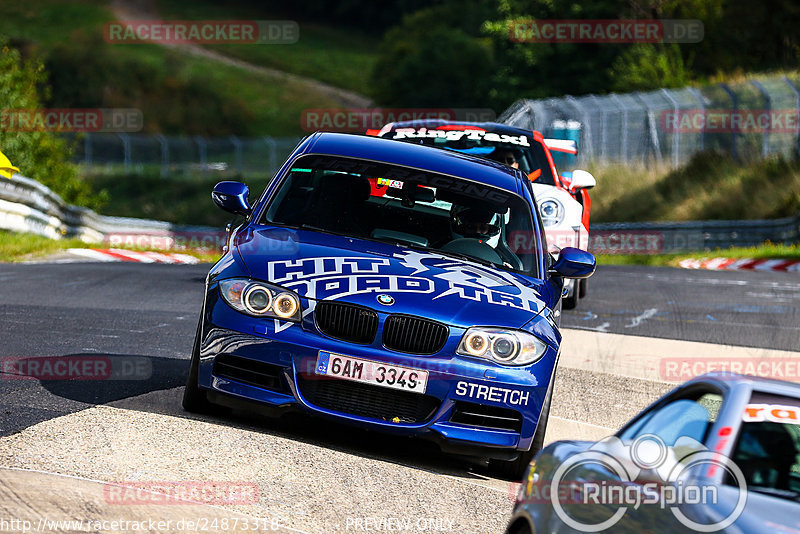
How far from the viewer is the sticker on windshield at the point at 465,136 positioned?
1270 cm

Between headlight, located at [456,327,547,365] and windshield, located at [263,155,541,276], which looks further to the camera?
windshield, located at [263,155,541,276]

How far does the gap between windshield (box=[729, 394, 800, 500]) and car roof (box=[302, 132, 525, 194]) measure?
13.9ft

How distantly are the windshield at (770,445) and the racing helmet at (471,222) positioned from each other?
13.2 ft

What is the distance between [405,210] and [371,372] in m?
1.78

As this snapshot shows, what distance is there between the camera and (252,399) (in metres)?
6.52

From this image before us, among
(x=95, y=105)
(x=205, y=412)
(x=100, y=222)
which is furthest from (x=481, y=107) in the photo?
(x=205, y=412)

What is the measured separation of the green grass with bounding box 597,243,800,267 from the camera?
2181 cm

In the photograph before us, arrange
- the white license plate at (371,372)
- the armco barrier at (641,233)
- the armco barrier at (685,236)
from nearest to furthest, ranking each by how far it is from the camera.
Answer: the white license plate at (371,372)
the armco barrier at (641,233)
the armco barrier at (685,236)

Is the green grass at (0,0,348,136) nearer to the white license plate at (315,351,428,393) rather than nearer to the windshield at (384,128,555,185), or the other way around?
the windshield at (384,128,555,185)

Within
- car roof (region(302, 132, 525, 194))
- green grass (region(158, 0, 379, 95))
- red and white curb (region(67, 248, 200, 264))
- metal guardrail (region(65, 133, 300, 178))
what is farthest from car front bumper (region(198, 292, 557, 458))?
green grass (region(158, 0, 379, 95))

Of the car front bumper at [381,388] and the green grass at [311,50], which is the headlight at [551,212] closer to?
the car front bumper at [381,388]

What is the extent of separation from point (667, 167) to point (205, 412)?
89.0ft

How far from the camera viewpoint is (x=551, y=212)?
12.2m

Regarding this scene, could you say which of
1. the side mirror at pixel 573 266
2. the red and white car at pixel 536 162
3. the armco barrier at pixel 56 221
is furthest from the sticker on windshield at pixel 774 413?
the armco barrier at pixel 56 221
